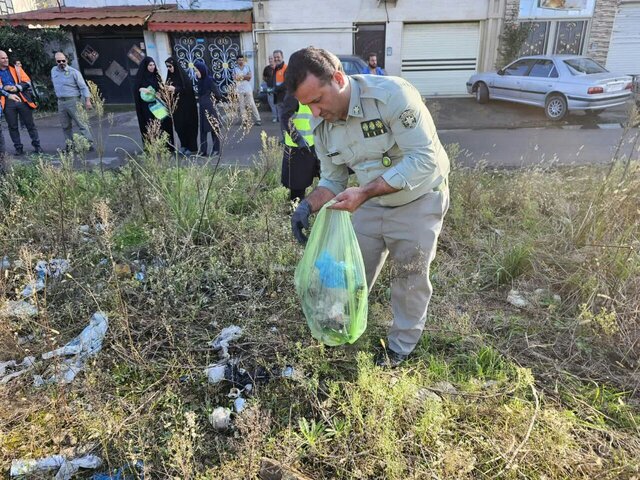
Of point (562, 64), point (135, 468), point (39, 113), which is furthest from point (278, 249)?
point (39, 113)

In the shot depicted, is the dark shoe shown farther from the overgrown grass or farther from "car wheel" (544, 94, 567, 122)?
"car wheel" (544, 94, 567, 122)

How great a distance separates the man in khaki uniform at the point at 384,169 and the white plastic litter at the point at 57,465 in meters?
1.34

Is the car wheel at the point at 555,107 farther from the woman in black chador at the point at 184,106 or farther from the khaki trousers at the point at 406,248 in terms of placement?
the khaki trousers at the point at 406,248

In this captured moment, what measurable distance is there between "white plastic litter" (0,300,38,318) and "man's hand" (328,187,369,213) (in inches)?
73.1

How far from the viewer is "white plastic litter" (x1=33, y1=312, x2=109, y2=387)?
88.0 inches

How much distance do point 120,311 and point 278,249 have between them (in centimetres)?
117

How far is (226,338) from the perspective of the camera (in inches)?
100

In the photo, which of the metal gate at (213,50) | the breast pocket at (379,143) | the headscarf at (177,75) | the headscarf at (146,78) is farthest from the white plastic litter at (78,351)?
the metal gate at (213,50)

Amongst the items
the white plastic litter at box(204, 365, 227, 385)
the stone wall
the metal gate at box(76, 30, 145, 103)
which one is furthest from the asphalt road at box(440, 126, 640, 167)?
the metal gate at box(76, 30, 145, 103)

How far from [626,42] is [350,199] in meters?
15.6

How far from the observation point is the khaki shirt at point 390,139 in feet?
6.55

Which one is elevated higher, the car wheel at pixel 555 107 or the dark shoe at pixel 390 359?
the car wheel at pixel 555 107

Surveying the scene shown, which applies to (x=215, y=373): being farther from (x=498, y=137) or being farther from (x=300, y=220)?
(x=498, y=137)

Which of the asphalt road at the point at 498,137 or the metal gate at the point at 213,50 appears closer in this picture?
the asphalt road at the point at 498,137
